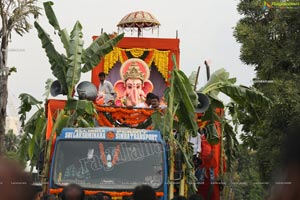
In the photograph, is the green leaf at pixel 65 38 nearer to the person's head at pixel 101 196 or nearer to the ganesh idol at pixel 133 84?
the ganesh idol at pixel 133 84

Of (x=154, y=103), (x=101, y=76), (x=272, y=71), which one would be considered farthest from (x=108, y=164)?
(x=272, y=71)

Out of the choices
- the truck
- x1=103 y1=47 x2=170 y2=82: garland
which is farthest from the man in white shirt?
the truck

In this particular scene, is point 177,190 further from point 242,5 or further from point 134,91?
point 242,5

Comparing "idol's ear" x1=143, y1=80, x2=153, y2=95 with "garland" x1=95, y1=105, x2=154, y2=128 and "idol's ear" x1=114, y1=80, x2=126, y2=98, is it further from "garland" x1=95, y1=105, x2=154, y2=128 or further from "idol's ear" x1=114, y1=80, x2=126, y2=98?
"garland" x1=95, y1=105, x2=154, y2=128

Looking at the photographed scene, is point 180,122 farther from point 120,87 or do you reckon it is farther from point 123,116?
point 120,87

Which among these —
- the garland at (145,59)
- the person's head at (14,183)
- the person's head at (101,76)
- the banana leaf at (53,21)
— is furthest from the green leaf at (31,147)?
the person's head at (14,183)

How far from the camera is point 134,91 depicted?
15.9 m

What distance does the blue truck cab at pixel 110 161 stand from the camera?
1146 cm

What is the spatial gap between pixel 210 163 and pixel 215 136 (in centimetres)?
50

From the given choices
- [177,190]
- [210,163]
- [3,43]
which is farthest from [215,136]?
[3,43]

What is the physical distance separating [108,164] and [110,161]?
2.3 inches

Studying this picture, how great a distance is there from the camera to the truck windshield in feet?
37.6

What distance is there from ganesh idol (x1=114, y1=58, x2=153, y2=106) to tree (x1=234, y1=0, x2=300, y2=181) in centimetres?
559

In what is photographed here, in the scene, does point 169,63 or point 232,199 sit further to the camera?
point 169,63
